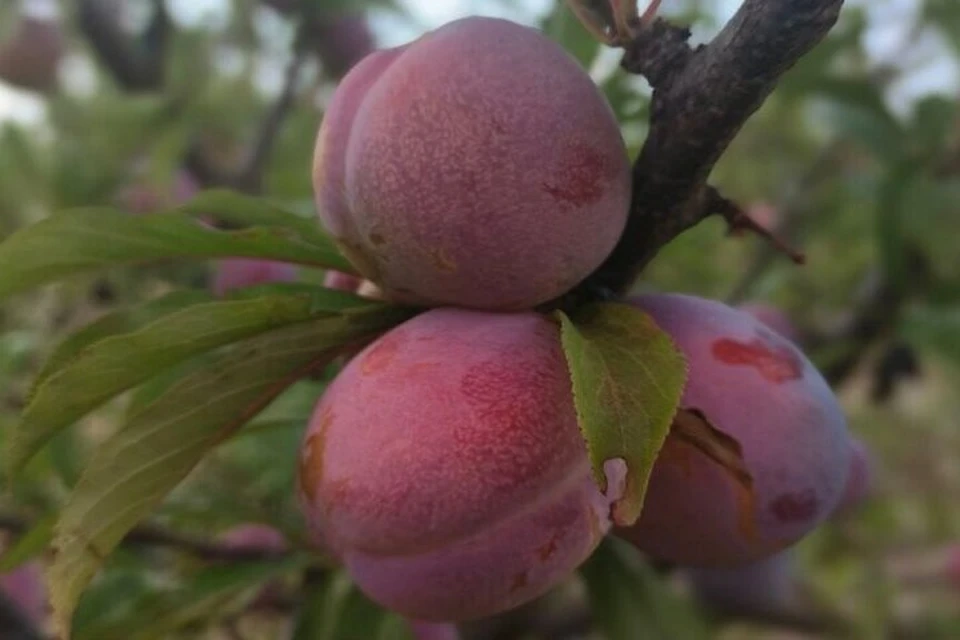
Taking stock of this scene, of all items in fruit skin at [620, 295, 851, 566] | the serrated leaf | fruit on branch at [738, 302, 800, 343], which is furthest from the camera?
fruit on branch at [738, 302, 800, 343]

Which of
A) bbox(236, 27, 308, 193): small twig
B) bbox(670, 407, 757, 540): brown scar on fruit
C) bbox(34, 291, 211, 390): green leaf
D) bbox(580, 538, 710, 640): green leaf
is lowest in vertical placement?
bbox(236, 27, 308, 193): small twig

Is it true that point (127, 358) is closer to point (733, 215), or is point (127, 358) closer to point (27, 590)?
point (733, 215)

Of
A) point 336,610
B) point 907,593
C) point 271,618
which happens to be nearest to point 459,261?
point 336,610

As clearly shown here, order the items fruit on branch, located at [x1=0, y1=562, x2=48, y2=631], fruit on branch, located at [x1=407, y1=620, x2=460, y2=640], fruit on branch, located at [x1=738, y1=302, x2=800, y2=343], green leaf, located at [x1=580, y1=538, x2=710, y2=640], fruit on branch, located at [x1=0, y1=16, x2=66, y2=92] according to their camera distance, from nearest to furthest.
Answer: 1. fruit on branch, located at [x1=407, y1=620, x2=460, y2=640]
2. green leaf, located at [x1=580, y1=538, x2=710, y2=640]
3. fruit on branch, located at [x1=0, y1=562, x2=48, y2=631]
4. fruit on branch, located at [x1=738, y1=302, x2=800, y2=343]
5. fruit on branch, located at [x1=0, y1=16, x2=66, y2=92]

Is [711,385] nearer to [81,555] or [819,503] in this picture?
[819,503]

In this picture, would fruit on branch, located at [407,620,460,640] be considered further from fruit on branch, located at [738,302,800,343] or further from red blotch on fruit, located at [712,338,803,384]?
fruit on branch, located at [738,302,800,343]

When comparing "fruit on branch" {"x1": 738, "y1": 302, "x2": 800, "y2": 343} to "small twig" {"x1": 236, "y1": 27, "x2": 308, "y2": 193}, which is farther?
"small twig" {"x1": 236, "y1": 27, "x2": 308, "y2": 193}

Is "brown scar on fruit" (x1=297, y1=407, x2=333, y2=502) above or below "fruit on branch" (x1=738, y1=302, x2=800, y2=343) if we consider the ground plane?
above

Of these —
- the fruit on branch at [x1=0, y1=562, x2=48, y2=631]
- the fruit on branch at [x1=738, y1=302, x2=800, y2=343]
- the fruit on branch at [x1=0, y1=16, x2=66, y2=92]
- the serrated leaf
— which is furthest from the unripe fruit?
the fruit on branch at [x1=0, y1=16, x2=66, y2=92]
